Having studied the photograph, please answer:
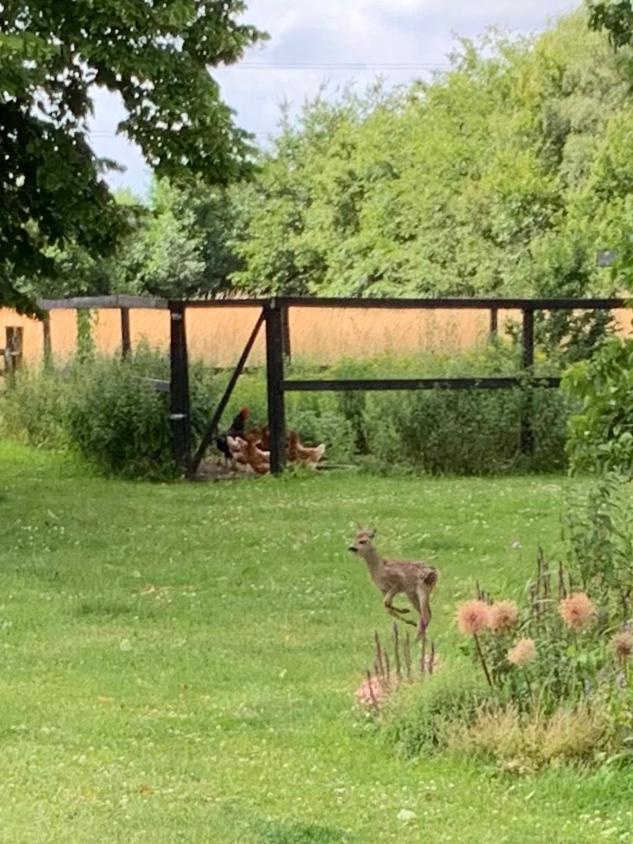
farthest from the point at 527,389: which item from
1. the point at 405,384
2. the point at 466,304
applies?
the point at 405,384

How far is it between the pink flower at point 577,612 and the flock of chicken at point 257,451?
9574 millimetres

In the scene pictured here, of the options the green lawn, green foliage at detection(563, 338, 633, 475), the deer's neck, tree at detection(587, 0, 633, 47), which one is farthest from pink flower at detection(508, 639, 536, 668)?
tree at detection(587, 0, 633, 47)

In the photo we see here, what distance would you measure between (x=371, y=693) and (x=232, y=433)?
9.68m

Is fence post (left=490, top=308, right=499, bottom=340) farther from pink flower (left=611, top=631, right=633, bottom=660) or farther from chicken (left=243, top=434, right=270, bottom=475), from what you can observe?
pink flower (left=611, top=631, right=633, bottom=660)

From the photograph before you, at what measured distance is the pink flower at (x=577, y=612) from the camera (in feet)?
16.3

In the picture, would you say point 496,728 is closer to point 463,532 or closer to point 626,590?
point 626,590

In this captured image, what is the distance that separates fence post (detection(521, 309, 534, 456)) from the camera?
14586mm

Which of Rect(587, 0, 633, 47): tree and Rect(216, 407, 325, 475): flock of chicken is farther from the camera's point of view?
Rect(216, 407, 325, 475): flock of chicken

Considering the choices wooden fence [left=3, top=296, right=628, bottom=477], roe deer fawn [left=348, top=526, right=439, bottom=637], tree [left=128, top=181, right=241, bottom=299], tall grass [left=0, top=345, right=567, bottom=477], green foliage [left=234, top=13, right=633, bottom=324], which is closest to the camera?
roe deer fawn [left=348, top=526, right=439, bottom=637]

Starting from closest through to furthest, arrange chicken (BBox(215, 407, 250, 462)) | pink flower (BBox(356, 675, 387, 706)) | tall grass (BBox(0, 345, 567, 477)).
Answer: pink flower (BBox(356, 675, 387, 706))
tall grass (BBox(0, 345, 567, 477))
chicken (BBox(215, 407, 250, 462))

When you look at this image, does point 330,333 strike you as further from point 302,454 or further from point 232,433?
point 302,454

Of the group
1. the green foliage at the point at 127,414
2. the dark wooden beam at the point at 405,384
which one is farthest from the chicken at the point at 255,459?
the dark wooden beam at the point at 405,384

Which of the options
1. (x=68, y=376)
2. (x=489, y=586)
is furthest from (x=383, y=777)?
(x=68, y=376)

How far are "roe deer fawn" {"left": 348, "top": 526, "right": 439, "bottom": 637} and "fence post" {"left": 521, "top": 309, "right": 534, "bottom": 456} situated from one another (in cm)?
862
